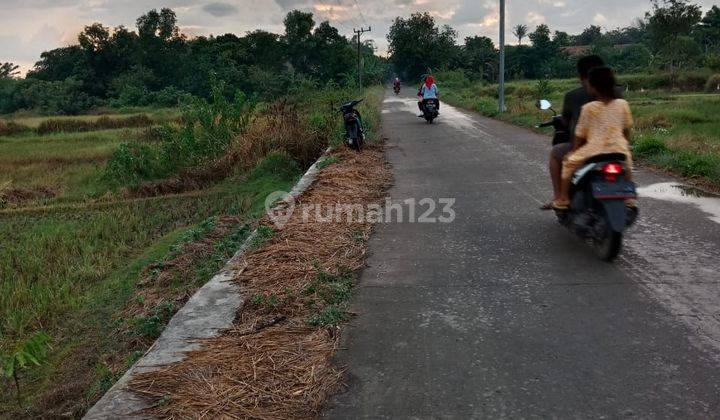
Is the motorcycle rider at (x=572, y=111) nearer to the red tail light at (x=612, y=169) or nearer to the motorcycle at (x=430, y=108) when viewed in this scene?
the red tail light at (x=612, y=169)

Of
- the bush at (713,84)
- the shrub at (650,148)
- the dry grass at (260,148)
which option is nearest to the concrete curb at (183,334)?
the shrub at (650,148)

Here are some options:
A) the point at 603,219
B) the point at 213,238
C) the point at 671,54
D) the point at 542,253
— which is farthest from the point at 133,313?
the point at 671,54

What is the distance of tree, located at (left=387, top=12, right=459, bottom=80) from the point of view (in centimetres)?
7769

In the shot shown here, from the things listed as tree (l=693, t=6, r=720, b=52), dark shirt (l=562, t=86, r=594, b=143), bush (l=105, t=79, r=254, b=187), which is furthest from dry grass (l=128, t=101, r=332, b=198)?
tree (l=693, t=6, r=720, b=52)

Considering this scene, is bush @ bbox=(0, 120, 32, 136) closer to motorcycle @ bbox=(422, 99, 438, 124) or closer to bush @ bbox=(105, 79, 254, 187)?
bush @ bbox=(105, 79, 254, 187)

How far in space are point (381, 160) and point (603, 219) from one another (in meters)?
6.36

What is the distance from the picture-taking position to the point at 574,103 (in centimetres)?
556

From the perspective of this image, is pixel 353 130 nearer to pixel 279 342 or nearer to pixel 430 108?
pixel 430 108

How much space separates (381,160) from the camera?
10656 millimetres

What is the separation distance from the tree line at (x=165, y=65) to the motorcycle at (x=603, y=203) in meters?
48.3

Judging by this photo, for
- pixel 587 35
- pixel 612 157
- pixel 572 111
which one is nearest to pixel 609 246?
pixel 612 157

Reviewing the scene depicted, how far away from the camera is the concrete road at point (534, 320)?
8.86 feet

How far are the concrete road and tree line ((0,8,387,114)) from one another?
47767 mm

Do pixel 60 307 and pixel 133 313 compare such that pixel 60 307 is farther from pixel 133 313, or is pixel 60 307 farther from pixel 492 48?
pixel 492 48
